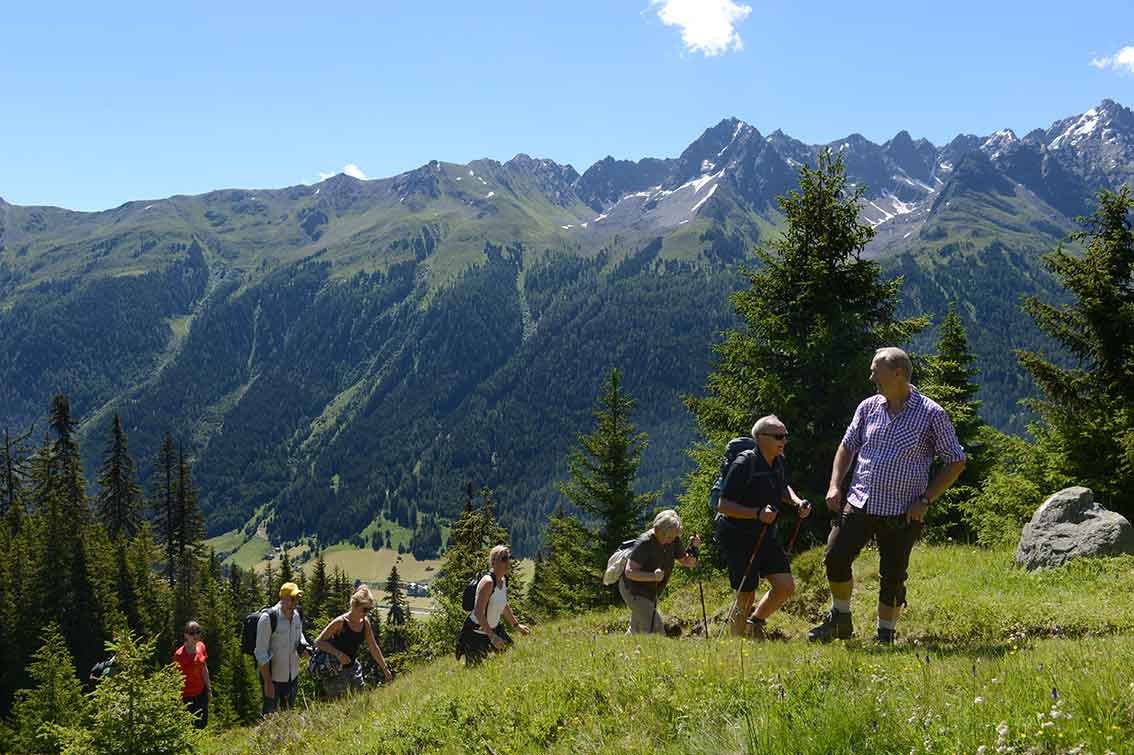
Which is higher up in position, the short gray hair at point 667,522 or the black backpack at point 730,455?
the black backpack at point 730,455

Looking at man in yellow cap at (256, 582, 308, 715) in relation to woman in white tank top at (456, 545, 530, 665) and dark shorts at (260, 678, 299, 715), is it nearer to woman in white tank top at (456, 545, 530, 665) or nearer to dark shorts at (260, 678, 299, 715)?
dark shorts at (260, 678, 299, 715)

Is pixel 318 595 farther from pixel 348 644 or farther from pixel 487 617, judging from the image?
pixel 487 617

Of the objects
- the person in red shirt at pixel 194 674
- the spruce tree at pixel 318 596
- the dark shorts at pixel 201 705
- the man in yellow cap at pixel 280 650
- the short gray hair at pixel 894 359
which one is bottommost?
the spruce tree at pixel 318 596

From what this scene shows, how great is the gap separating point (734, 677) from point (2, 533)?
54041 millimetres

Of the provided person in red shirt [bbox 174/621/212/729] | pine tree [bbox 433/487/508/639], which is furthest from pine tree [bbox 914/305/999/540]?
pine tree [bbox 433/487/508/639]

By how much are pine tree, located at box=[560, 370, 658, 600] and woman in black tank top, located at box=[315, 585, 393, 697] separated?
51.4 feet

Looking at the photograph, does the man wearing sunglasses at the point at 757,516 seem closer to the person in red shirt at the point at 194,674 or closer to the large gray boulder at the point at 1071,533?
the large gray boulder at the point at 1071,533

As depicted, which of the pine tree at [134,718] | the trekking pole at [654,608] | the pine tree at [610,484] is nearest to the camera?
the pine tree at [134,718]

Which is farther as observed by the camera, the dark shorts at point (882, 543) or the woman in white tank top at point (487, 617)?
the woman in white tank top at point (487, 617)

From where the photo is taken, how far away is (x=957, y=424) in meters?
23.3

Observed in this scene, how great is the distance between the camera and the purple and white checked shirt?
6500 mm

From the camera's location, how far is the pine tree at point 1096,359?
16891 millimetres

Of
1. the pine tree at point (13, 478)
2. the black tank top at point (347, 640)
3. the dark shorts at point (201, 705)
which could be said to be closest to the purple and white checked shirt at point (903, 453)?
the black tank top at point (347, 640)

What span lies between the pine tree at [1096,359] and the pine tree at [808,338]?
3820 millimetres
